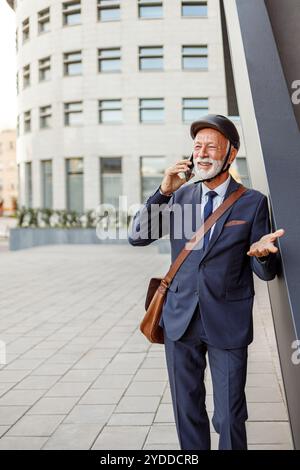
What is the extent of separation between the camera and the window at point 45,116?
3353 cm

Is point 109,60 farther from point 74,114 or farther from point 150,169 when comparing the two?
point 150,169

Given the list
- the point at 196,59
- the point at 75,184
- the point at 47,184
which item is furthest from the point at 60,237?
the point at 196,59

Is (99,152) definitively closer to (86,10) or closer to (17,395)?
(86,10)

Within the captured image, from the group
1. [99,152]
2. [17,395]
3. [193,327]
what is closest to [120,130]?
[99,152]

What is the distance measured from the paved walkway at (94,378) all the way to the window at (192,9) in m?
22.8

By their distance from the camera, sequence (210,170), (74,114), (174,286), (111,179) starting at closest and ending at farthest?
(210,170), (174,286), (111,179), (74,114)

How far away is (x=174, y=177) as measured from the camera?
2.72 meters

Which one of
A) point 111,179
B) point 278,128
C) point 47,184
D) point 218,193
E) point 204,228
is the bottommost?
point 204,228

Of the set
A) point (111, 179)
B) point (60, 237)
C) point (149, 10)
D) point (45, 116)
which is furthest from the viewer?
point (45, 116)

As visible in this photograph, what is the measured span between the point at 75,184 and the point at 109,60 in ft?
22.1

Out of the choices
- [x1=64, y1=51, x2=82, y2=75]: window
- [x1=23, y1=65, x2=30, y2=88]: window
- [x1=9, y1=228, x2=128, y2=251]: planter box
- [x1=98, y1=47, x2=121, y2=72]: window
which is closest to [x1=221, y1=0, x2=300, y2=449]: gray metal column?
[x1=9, y1=228, x2=128, y2=251]: planter box

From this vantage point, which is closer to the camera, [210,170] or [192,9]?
[210,170]

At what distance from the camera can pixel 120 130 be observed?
108 feet

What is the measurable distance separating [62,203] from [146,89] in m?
7.52
